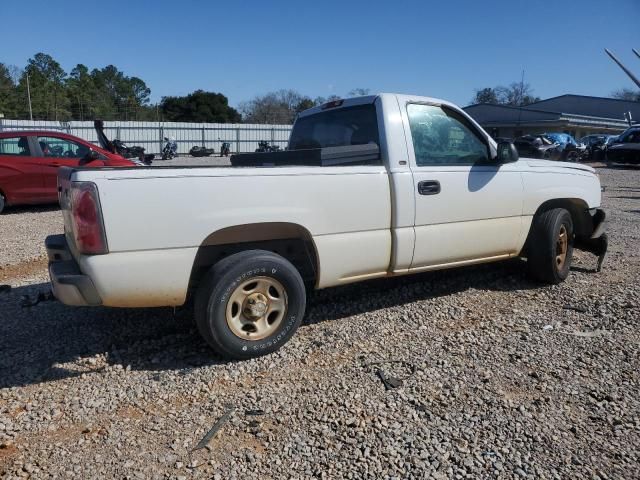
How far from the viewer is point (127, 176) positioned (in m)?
3.24

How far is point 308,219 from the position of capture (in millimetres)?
3818

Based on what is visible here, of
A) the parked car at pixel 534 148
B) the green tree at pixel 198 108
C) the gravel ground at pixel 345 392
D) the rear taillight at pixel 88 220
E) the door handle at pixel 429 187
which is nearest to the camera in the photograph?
the gravel ground at pixel 345 392

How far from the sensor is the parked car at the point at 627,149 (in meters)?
25.3

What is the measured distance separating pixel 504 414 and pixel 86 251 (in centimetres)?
267

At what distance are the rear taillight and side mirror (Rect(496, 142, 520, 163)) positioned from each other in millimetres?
3400

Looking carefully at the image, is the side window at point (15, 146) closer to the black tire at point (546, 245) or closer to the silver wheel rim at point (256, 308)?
the silver wheel rim at point (256, 308)

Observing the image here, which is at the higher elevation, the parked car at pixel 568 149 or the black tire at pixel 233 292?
the parked car at pixel 568 149

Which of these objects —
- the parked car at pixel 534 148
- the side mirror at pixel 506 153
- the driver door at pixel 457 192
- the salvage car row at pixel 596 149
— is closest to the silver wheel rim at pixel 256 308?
the driver door at pixel 457 192

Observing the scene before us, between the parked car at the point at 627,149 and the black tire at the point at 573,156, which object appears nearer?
the parked car at the point at 627,149

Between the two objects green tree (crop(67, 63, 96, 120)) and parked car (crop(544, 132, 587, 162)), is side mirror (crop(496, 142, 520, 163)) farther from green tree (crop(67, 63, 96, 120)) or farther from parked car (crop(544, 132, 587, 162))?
green tree (crop(67, 63, 96, 120))

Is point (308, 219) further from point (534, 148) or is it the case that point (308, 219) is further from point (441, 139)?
point (534, 148)

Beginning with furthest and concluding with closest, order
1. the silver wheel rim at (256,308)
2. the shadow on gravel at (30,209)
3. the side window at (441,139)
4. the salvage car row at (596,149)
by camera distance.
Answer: the salvage car row at (596,149), the shadow on gravel at (30,209), the side window at (441,139), the silver wheel rim at (256,308)

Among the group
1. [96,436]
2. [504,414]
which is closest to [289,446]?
[96,436]

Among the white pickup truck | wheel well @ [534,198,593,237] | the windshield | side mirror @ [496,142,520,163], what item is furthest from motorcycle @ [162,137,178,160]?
side mirror @ [496,142,520,163]
